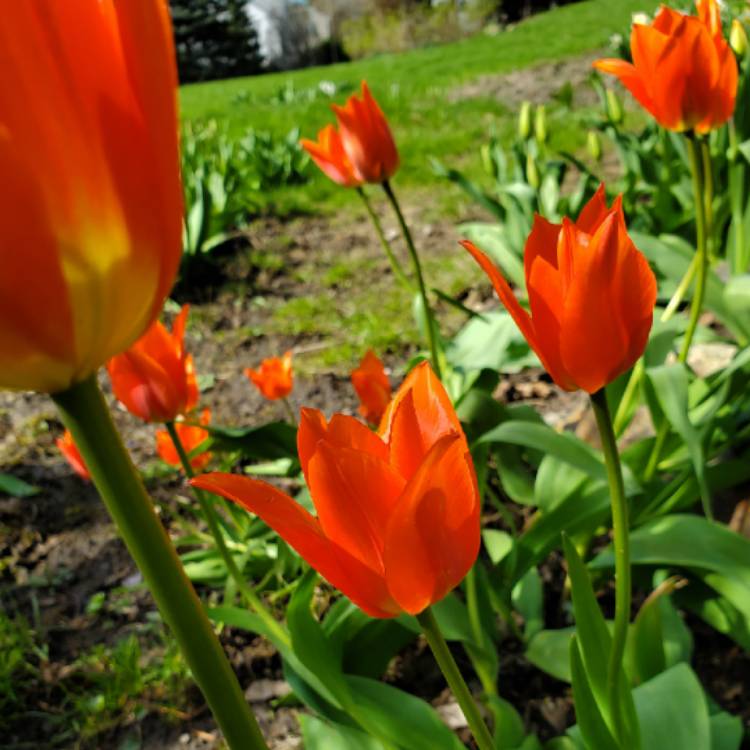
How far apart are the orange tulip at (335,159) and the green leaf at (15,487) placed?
4.36 ft

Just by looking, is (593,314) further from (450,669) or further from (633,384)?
(633,384)

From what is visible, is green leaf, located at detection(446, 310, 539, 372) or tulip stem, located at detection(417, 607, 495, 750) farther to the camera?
green leaf, located at detection(446, 310, 539, 372)

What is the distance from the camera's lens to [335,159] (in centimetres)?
190

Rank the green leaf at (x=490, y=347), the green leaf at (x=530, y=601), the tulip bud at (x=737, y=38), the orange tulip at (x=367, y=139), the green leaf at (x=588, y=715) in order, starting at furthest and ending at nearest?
1. the tulip bud at (x=737, y=38)
2. the green leaf at (x=490, y=347)
3. the orange tulip at (x=367, y=139)
4. the green leaf at (x=530, y=601)
5. the green leaf at (x=588, y=715)

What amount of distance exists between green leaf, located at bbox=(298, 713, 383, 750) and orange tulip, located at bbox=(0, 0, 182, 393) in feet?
3.13

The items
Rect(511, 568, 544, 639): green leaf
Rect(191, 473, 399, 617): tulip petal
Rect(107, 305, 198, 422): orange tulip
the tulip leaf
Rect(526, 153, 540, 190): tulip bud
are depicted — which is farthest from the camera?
Rect(526, 153, 540, 190): tulip bud

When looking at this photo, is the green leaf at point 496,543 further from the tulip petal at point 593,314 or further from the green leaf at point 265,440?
the tulip petal at point 593,314

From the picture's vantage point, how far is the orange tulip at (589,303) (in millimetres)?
663

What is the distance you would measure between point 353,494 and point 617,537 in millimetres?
329

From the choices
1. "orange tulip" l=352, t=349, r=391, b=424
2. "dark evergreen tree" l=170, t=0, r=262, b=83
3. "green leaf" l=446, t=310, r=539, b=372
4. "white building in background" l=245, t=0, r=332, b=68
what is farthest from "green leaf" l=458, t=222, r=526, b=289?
"dark evergreen tree" l=170, t=0, r=262, b=83

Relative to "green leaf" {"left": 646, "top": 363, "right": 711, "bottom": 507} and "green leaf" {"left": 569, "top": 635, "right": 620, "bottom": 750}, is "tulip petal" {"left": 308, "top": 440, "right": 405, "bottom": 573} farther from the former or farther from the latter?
"green leaf" {"left": 646, "top": 363, "right": 711, "bottom": 507}

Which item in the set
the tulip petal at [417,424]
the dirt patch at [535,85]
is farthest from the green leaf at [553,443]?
the dirt patch at [535,85]

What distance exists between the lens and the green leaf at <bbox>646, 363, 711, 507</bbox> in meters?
1.36

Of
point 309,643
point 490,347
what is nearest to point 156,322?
point 309,643
